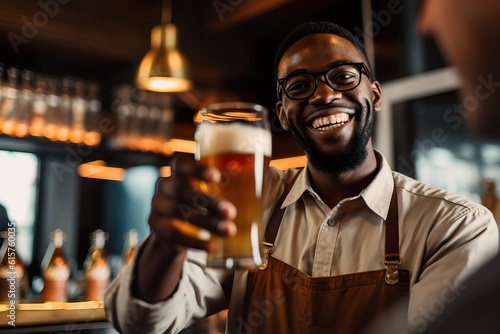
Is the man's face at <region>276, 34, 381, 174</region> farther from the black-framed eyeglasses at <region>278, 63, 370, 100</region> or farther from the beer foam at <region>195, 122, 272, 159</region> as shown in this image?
the beer foam at <region>195, 122, 272, 159</region>

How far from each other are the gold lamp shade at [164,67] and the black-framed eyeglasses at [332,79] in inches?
60.6

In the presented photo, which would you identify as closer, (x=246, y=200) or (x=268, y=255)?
(x=246, y=200)

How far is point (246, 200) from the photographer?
2.91ft

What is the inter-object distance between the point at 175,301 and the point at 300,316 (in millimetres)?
346

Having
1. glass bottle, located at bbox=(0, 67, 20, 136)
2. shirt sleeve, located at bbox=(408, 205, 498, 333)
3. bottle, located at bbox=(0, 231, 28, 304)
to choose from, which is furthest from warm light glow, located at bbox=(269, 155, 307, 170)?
shirt sleeve, located at bbox=(408, 205, 498, 333)

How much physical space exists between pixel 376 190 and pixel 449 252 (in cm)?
23

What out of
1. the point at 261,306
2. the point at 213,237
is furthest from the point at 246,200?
the point at 261,306

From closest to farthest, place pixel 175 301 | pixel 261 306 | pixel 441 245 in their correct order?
1. pixel 175 301
2. pixel 441 245
3. pixel 261 306

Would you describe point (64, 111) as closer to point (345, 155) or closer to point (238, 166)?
point (345, 155)

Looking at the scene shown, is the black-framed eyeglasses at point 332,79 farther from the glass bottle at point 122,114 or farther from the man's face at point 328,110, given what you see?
the glass bottle at point 122,114

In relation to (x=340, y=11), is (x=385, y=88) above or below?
below

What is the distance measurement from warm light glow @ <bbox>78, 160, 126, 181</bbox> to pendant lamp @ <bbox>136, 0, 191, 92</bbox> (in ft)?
3.10

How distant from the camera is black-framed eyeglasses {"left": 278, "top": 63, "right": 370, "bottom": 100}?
4.19 ft

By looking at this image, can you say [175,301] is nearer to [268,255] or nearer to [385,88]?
[268,255]
